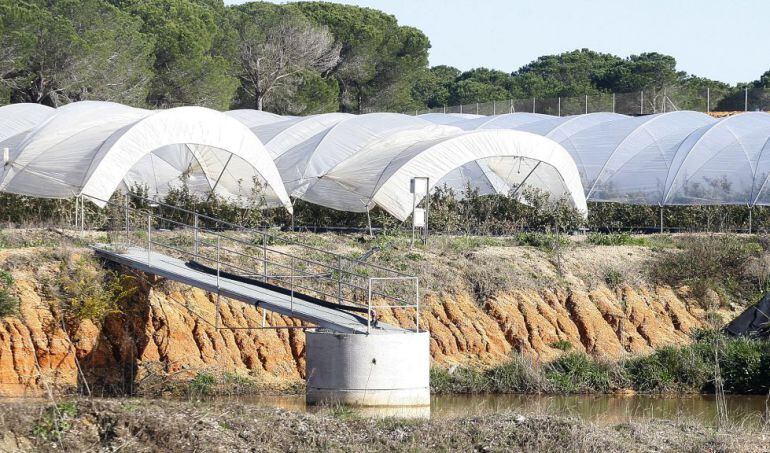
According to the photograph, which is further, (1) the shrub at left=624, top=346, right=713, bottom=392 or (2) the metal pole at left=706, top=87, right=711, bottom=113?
(2) the metal pole at left=706, top=87, right=711, bottom=113

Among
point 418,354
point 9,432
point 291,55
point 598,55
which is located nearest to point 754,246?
point 418,354

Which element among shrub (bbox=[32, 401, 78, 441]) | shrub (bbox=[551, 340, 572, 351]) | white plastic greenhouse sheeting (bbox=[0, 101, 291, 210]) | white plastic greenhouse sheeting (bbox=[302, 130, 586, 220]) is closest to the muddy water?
shrub (bbox=[551, 340, 572, 351])

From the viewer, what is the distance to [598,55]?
104m

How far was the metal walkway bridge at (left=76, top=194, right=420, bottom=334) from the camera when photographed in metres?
21.4

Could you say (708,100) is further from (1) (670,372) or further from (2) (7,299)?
(2) (7,299)

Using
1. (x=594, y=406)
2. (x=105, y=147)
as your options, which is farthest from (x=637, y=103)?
(x=594, y=406)

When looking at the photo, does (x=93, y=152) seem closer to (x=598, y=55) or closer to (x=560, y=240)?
(x=560, y=240)

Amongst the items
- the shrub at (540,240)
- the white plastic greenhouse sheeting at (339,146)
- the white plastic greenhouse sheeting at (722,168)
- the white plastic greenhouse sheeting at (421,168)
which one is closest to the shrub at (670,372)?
the shrub at (540,240)

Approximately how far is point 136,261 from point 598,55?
84522 millimetres

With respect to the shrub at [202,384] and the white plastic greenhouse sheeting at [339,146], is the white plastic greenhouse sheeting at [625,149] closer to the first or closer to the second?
the white plastic greenhouse sheeting at [339,146]

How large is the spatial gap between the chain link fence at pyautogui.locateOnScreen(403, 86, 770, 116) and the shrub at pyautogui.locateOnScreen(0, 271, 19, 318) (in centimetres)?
4330

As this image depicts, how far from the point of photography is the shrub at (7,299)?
2183 cm

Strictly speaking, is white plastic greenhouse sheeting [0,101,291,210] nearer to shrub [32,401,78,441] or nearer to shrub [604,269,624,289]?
shrub [604,269,624,289]

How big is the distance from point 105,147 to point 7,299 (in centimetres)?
771
